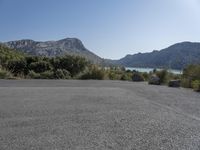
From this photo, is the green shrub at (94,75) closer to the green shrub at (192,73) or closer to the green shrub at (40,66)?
the green shrub at (40,66)

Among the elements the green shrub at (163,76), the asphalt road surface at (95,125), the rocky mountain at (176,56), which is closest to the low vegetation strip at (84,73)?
the green shrub at (163,76)

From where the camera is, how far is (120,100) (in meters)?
8.78

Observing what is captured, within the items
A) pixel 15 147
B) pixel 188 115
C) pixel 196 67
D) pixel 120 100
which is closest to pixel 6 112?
pixel 15 147

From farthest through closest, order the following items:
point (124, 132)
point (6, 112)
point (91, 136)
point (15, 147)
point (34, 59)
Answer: point (34, 59)
point (6, 112)
point (124, 132)
point (91, 136)
point (15, 147)

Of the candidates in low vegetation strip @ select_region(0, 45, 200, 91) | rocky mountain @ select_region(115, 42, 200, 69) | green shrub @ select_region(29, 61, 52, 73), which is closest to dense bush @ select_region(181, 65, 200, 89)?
low vegetation strip @ select_region(0, 45, 200, 91)

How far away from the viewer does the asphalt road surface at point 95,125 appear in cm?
435

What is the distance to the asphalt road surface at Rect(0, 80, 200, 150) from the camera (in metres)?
4.35

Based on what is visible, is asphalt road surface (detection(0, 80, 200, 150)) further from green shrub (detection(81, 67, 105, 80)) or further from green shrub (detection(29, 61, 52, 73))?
green shrub (detection(29, 61, 52, 73))

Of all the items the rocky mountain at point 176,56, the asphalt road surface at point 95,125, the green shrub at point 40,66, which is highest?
the rocky mountain at point 176,56

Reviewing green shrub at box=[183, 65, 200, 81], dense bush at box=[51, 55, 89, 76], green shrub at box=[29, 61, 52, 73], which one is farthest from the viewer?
green shrub at box=[29, 61, 52, 73]

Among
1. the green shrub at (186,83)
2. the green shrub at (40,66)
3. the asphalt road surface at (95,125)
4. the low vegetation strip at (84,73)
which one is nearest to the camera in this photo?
the asphalt road surface at (95,125)

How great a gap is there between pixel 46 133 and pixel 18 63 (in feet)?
69.3

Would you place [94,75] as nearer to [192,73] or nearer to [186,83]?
[186,83]

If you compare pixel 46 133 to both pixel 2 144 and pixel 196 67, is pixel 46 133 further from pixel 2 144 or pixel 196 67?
pixel 196 67
